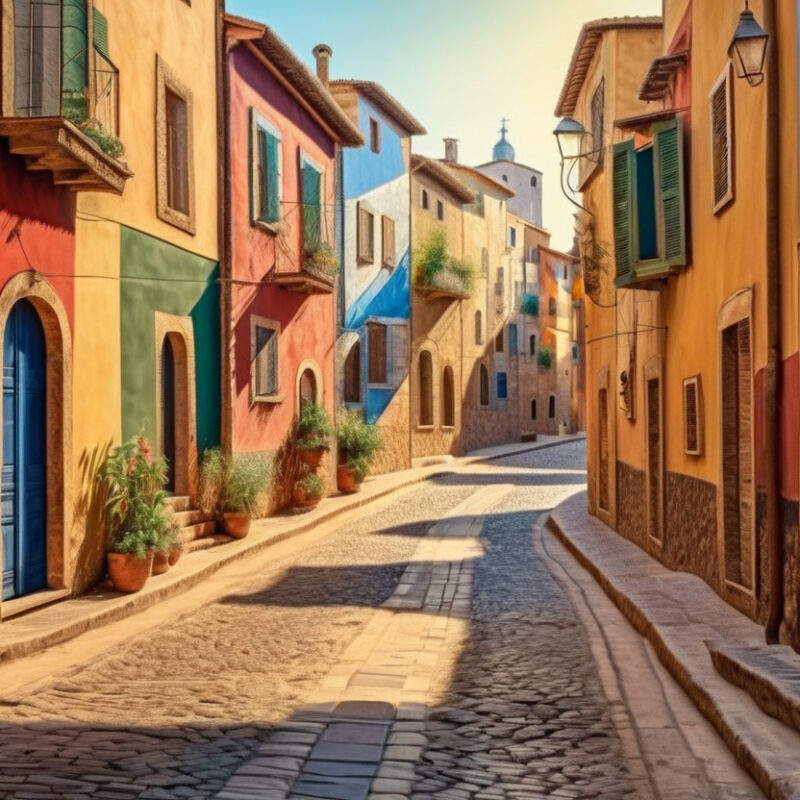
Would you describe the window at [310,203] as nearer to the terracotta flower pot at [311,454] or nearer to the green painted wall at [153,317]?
the terracotta flower pot at [311,454]

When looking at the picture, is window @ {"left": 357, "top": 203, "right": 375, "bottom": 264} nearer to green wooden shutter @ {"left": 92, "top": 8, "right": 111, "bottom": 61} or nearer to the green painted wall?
the green painted wall

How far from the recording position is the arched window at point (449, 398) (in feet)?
120

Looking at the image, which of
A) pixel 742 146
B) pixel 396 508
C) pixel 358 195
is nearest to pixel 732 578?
pixel 742 146

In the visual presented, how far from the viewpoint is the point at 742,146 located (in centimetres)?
873

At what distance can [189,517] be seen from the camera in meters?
13.9

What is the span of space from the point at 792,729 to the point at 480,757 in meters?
1.46

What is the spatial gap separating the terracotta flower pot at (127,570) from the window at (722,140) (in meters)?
6.23

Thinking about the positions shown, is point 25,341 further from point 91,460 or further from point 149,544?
point 149,544

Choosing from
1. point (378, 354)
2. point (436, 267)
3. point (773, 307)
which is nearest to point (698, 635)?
point (773, 307)

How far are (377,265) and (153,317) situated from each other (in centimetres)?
1657

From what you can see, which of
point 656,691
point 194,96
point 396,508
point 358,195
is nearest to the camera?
point 656,691

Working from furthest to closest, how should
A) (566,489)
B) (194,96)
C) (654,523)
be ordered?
(566,489) → (194,96) → (654,523)

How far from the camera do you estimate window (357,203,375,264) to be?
2722 cm

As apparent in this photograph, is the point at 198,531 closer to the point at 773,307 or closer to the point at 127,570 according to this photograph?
the point at 127,570
